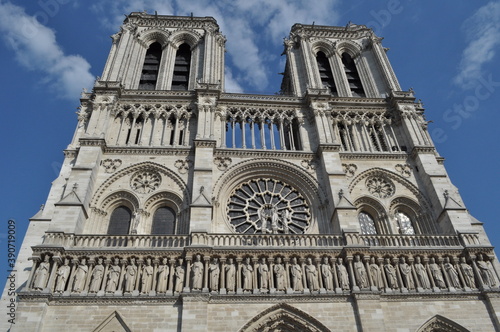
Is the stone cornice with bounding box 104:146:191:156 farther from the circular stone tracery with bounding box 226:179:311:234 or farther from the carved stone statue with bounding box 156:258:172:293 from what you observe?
the carved stone statue with bounding box 156:258:172:293

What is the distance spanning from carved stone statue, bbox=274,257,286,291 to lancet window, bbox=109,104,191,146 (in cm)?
744

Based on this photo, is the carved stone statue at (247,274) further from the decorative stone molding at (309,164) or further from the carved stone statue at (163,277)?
the decorative stone molding at (309,164)

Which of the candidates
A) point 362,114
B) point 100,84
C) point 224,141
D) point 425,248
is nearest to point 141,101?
point 100,84

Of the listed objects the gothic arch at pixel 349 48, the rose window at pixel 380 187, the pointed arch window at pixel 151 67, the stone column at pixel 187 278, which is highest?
the gothic arch at pixel 349 48

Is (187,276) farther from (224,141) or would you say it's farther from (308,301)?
(224,141)

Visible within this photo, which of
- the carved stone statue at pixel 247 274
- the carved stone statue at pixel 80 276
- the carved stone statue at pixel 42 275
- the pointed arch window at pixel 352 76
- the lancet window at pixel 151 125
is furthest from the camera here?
the pointed arch window at pixel 352 76

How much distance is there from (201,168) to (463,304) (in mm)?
10544

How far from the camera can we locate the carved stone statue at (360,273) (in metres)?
13.5

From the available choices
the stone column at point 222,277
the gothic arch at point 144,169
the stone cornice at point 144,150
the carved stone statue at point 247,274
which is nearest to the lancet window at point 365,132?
the stone cornice at point 144,150

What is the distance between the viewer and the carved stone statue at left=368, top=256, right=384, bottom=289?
45.0 feet

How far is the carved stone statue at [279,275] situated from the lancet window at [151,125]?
7440mm

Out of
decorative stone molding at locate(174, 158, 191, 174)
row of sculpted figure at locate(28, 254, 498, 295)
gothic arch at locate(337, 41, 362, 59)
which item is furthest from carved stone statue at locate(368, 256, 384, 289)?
gothic arch at locate(337, 41, 362, 59)

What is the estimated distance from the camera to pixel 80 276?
13281mm

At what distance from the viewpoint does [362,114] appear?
20.9m
